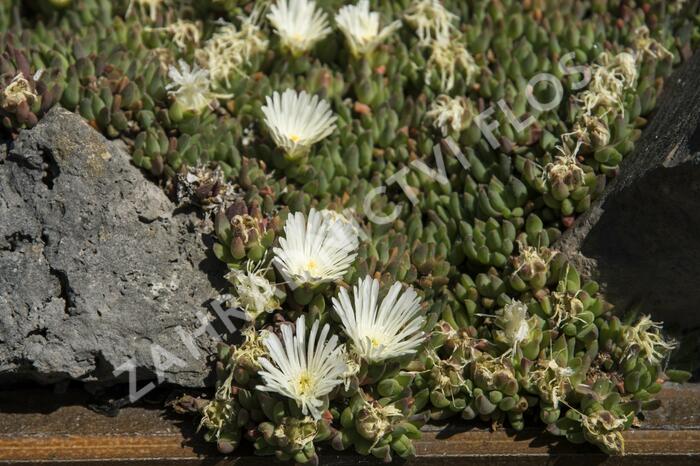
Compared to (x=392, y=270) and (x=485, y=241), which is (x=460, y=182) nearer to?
(x=485, y=241)

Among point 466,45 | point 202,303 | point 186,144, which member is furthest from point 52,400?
point 466,45

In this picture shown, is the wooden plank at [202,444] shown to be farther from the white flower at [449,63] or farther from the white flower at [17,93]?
the white flower at [449,63]

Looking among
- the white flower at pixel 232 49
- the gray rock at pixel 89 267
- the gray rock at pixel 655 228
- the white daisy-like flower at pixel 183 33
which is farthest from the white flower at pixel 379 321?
the white daisy-like flower at pixel 183 33

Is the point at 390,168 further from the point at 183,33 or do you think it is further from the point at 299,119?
the point at 183,33

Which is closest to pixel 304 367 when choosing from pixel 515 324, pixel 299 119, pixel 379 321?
pixel 379 321

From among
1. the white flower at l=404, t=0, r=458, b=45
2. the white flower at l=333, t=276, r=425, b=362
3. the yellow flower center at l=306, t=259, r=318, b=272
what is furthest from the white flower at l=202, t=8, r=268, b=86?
the white flower at l=333, t=276, r=425, b=362

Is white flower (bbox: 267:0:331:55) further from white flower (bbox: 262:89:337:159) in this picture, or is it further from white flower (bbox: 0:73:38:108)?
white flower (bbox: 0:73:38:108)
